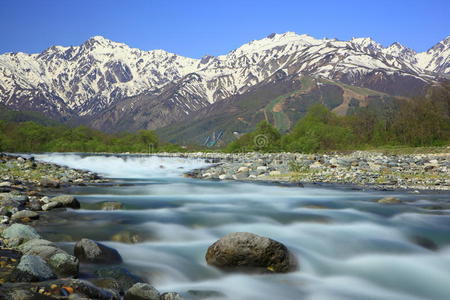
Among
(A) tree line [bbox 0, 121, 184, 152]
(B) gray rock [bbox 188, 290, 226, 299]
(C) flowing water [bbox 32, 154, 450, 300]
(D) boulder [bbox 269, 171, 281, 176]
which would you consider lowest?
(B) gray rock [bbox 188, 290, 226, 299]

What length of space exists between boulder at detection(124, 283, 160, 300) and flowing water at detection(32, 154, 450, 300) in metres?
1.51

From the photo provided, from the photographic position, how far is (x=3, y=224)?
12.9 metres

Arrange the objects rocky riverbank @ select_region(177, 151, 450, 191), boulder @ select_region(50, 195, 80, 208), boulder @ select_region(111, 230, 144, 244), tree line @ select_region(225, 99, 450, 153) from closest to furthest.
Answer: boulder @ select_region(111, 230, 144, 244)
boulder @ select_region(50, 195, 80, 208)
rocky riverbank @ select_region(177, 151, 450, 191)
tree line @ select_region(225, 99, 450, 153)

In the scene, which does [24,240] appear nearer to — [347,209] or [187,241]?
[187,241]

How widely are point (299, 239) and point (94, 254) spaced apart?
7.03 metres

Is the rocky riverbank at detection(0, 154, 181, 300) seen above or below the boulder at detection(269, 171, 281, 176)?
below

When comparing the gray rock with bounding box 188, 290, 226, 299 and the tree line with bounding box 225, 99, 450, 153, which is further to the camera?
the tree line with bounding box 225, 99, 450, 153

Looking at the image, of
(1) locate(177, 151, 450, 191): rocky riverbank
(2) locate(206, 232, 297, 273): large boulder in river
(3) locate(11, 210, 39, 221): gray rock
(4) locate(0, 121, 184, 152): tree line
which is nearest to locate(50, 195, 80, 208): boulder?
(3) locate(11, 210, 39, 221): gray rock

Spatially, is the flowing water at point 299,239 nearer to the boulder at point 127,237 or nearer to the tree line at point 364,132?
the boulder at point 127,237

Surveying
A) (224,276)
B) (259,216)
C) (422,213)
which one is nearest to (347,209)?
(422,213)

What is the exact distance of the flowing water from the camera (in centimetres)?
989

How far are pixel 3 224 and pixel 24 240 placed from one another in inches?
110

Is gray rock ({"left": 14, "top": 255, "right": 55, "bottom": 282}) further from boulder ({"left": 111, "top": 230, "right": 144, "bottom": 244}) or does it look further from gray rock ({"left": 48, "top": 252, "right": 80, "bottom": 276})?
boulder ({"left": 111, "top": 230, "right": 144, "bottom": 244})

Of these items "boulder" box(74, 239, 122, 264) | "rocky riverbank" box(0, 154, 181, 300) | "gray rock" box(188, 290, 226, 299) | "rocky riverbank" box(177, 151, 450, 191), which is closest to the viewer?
"rocky riverbank" box(0, 154, 181, 300)
